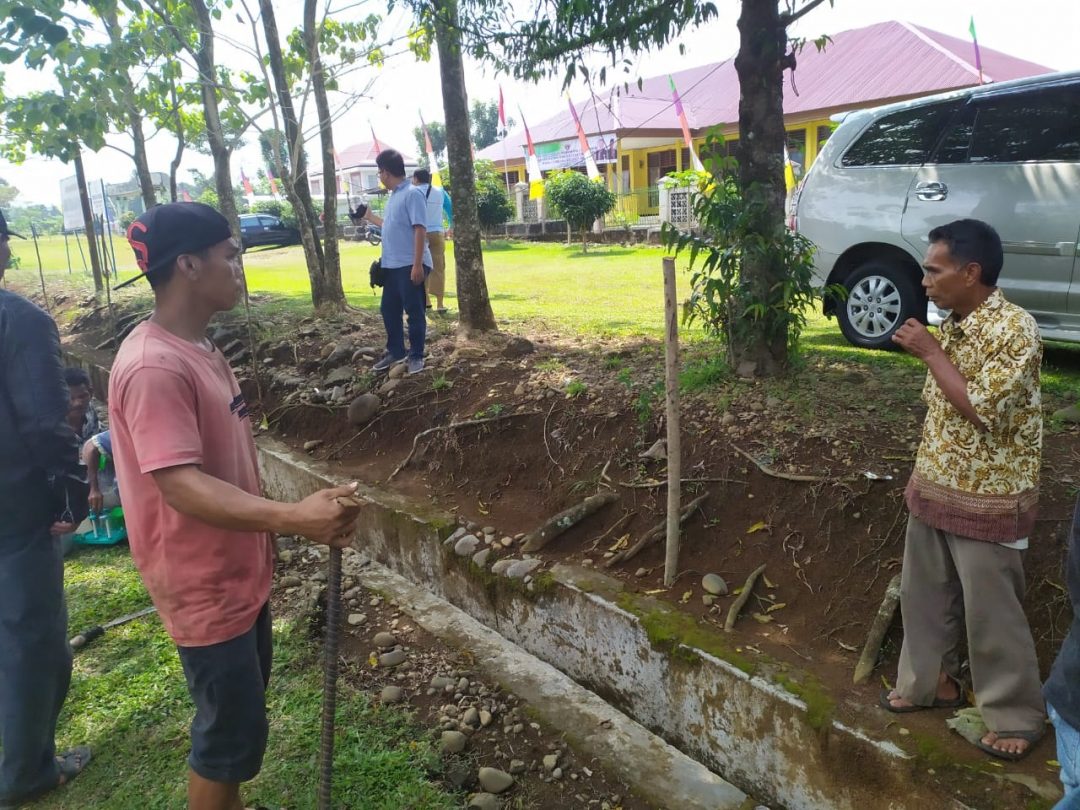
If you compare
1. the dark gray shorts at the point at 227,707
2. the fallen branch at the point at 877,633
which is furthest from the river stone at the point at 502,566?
the dark gray shorts at the point at 227,707

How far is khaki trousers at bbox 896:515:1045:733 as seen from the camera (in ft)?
7.61

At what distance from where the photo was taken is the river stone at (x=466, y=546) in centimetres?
410

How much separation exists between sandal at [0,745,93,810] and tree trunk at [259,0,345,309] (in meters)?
6.16

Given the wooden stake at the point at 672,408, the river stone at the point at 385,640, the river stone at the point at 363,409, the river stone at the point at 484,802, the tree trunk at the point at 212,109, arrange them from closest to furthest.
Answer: the river stone at the point at 484,802 < the wooden stake at the point at 672,408 < the river stone at the point at 385,640 < the river stone at the point at 363,409 < the tree trunk at the point at 212,109

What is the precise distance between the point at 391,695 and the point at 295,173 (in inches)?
257

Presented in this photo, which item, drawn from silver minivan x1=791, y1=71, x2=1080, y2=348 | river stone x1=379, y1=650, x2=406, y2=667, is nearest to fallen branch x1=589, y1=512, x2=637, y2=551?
river stone x1=379, y1=650, x2=406, y2=667

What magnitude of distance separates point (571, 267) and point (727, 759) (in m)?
11.8

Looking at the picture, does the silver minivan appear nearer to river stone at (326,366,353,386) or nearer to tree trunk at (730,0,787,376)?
tree trunk at (730,0,787,376)

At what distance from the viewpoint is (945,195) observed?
17.4 ft

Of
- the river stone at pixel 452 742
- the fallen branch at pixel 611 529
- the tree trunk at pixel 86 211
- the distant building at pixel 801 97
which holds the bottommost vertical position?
the river stone at pixel 452 742

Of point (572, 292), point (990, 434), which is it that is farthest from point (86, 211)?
point (990, 434)

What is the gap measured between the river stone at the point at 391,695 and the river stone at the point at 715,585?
1.40 metres

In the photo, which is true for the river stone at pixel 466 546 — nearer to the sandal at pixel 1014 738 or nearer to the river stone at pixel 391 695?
the river stone at pixel 391 695

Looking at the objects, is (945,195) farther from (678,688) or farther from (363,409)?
(363,409)
